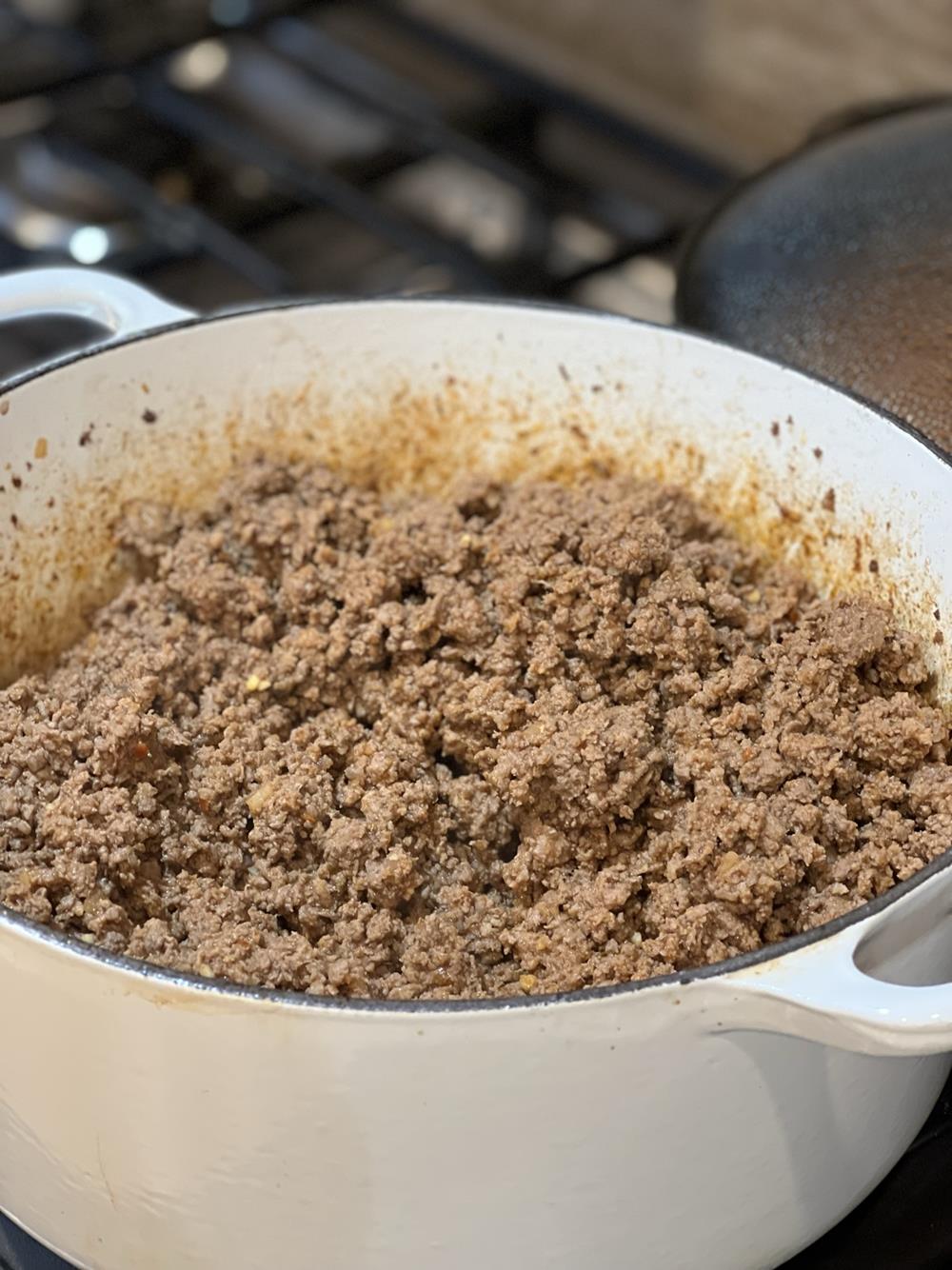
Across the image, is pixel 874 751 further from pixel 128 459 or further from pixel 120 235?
pixel 120 235

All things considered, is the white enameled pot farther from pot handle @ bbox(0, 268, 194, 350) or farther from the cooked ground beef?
pot handle @ bbox(0, 268, 194, 350)

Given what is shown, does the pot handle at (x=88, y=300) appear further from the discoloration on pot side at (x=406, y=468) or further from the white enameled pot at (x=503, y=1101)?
the white enameled pot at (x=503, y=1101)

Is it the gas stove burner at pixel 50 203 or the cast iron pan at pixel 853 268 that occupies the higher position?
the gas stove burner at pixel 50 203

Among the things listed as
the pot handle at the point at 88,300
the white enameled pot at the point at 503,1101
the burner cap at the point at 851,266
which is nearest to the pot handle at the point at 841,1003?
the white enameled pot at the point at 503,1101

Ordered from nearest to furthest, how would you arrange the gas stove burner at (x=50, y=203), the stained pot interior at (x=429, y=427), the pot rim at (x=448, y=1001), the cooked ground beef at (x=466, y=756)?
the pot rim at (x=448, y=1001) < the cooked ground beef at (x=466, y=756) < the stained pot interior at (x=429, y=427) < the gas stove burner at (x=50, y=203)

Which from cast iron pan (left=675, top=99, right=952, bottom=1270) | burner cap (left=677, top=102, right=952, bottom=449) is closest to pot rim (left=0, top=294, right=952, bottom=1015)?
cast iron pan (left=675, top=99, right=952, bottom=1270)

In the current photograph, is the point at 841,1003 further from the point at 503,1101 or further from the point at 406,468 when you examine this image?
the point at 406,468
